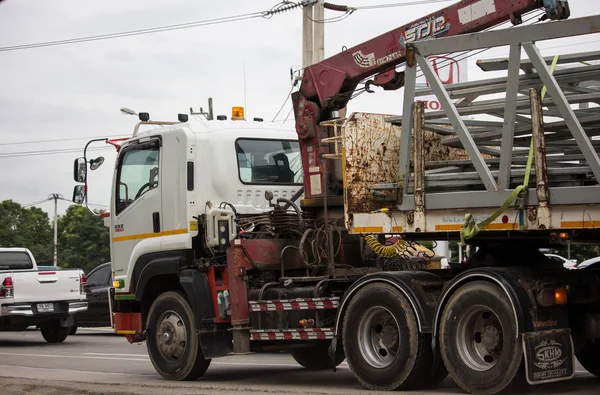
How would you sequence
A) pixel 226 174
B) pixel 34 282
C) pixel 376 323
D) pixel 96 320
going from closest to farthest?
pixel 376 323 < pixel 226 174 < pixel 34 282 < pixel 96 320

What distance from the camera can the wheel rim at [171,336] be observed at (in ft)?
39.4

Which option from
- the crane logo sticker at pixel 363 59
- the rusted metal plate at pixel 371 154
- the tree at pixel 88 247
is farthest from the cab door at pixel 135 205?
the tree at pixel 88 247

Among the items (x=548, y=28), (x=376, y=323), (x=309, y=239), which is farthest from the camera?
(x=309, y=239)

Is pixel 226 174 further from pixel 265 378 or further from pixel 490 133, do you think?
pixel 490 133

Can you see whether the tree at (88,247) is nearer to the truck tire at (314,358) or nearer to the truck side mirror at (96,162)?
the truck side mirror at (96,162)

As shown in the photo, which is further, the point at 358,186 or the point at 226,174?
the point at 226,174

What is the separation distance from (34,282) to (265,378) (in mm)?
9591

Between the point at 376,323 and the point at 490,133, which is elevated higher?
the point at 490,133

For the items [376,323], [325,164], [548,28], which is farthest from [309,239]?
[548,28]

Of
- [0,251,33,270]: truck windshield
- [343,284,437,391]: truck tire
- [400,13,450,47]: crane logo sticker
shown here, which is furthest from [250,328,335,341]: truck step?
[0,251,33,270]: truck windshield

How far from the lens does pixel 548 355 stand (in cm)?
859

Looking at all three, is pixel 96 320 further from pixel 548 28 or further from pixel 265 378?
pixel 548 28

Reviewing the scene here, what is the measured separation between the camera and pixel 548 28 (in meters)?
8.52

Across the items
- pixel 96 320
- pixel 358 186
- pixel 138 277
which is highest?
pixel 358 186
